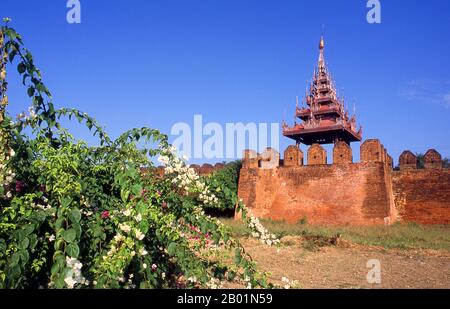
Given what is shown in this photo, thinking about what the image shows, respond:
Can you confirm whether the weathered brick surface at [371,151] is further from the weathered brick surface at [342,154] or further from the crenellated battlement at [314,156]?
the weathered brick surface at [342,154]

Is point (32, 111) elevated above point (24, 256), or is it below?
above

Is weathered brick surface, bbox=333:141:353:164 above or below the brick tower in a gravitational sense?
below

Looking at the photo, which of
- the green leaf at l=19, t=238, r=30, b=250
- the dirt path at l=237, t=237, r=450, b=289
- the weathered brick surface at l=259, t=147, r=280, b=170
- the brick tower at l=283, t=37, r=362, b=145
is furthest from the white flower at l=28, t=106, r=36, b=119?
the brick tower at l=283, t=37, r=362, b=145

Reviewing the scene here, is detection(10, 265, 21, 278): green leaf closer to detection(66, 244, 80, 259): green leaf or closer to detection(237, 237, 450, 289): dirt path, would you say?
detection(66, 244, 80, 259): green leaf

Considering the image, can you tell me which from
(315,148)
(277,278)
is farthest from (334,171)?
(277,278)

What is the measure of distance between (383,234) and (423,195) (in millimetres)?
3593

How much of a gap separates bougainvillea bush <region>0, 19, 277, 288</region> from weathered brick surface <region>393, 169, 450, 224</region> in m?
→ 12.8

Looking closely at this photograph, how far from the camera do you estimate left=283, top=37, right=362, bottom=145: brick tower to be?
22438 mm

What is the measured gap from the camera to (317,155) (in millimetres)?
14656

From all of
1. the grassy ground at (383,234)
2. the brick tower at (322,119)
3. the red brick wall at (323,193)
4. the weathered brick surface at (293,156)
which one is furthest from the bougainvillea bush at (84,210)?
the brick tower at (322,119)

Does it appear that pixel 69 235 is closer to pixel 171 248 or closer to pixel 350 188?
pixel 171 248

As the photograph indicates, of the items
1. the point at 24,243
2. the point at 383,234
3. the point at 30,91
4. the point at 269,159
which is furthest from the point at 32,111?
the point at 269,159
